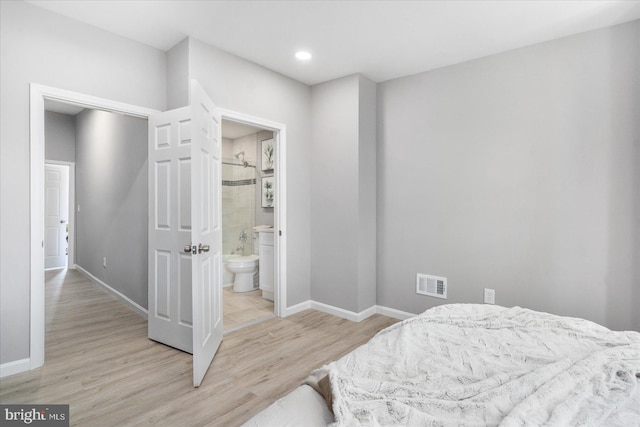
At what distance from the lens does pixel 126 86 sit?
9.25 ft

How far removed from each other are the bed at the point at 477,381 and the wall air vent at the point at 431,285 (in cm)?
166

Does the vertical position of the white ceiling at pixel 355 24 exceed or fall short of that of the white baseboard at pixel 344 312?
it exceeds it

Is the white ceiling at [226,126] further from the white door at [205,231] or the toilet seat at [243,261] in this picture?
the white door at [205,231]

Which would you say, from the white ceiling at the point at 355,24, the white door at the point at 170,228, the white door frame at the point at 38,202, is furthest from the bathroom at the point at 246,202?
the white door frame at the point at 38,202

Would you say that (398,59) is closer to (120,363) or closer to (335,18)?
(335,18)

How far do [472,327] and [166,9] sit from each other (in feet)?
9.71

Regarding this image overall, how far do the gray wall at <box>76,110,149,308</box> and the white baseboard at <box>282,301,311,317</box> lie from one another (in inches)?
61.8

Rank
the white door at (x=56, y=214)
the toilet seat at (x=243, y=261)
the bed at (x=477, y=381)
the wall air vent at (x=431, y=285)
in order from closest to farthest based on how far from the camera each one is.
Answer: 1. the bed at (x=477, y=381)
2. the wall air vent at (x=431, y=285)
3. the toilet seat at (x=243, y=261)
4. the white door at (x=56, y=214)


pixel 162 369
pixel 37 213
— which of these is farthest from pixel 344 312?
pixel 37 213

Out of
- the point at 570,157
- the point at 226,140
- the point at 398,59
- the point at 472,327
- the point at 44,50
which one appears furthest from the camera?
the point at 226,140

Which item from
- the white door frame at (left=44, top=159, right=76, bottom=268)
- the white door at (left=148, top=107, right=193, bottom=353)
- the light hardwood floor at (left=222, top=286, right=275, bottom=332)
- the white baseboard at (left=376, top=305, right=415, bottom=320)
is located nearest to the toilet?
the light hardwood floor at (left=222, top=286, right=275, bottom=332)

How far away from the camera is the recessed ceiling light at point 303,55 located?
3.09 m

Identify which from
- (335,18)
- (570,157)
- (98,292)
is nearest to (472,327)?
(570,157)

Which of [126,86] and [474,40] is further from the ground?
[474,40]
